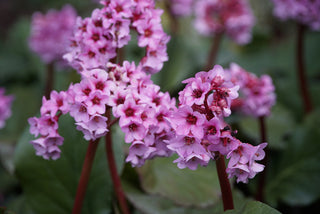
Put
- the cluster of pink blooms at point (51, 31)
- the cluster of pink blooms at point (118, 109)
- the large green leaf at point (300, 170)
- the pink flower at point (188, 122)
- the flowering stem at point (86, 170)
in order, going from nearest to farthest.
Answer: the pink flower at point (188, 122) → the cluster of pink blooms at point (118, 109) → the flowering stem at point (86, 170) → the large green leaf at point (300, 170) → the cluster of pink blooms at point (51, 31)

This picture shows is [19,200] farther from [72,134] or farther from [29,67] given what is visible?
[29,67]

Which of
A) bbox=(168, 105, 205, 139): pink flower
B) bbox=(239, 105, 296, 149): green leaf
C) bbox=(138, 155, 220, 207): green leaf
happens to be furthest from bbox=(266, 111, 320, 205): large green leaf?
bbox=(168, 105, 205, 139): pink flower

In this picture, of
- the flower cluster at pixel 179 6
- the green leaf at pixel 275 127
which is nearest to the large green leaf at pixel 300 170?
the green leaf at pixel 275 127

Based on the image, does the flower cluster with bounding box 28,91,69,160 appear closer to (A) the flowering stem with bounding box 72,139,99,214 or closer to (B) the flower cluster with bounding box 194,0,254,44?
(A) the flowering stem with bounding box 72,139,99,214

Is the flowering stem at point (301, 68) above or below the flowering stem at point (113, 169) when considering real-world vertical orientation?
above

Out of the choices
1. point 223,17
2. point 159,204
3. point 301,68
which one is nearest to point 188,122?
point 159,204

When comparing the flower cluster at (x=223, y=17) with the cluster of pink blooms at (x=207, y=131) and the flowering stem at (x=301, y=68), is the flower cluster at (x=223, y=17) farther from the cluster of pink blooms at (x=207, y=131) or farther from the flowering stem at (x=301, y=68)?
the cluster of pink blooms at (x=207, y=131)
